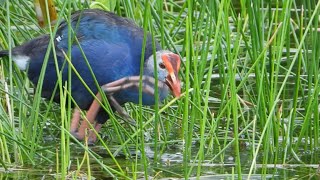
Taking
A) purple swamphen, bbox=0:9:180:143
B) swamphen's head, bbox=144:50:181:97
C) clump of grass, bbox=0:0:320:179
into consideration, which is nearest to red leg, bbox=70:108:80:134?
purple swamphen, bbox=0:9:180:143

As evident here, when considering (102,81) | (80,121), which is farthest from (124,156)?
(80,121)

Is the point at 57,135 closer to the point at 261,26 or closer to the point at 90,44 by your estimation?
the point at 90,44

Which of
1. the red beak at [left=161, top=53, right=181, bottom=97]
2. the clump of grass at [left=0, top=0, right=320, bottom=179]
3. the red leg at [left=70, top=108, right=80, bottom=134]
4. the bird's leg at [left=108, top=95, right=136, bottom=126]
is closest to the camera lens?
the clump of grass at [left=0, top=0, right=320, bottom=179]

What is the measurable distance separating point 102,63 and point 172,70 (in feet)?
1.16

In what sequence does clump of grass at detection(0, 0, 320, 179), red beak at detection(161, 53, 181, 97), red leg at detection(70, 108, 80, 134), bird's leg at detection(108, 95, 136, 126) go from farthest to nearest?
red leg at detection(70, 108, 80, 134), bird's leg at detection(108, 95, 136, 126), red beak at detection(161, 53, 181, 97), clump of grass at detection(0, 0, 320, 179)

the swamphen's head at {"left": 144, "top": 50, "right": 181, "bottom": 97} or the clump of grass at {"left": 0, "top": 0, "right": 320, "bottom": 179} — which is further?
the swamphen's head at {"left": 144, "top": 50, "right": 181, "bottom": 97}

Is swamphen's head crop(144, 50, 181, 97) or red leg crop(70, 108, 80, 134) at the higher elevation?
swamphen's head crop(144, 50, 181, 97)

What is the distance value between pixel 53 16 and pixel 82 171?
121 cm

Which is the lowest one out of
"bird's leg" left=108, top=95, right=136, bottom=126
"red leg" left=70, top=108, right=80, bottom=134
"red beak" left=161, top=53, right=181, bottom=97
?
"red leg" left=70, top=108, right=80, bottom=134

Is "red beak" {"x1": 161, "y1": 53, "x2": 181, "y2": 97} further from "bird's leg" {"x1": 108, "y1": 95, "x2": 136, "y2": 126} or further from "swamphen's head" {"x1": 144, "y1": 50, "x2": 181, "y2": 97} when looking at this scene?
"bird's leg" {"x1": 108, "y1": 95, "x2": 136, "y2": 126}

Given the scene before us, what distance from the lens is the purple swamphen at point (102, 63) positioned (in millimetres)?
4148

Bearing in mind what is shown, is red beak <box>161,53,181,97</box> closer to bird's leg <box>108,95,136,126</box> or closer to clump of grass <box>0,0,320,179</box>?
clump of grass <box>0,0,320,179</box>

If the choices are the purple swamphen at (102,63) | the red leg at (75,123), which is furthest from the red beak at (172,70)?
the red leg at (75,123)

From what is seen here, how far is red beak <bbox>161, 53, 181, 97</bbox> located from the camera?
4059 mm
